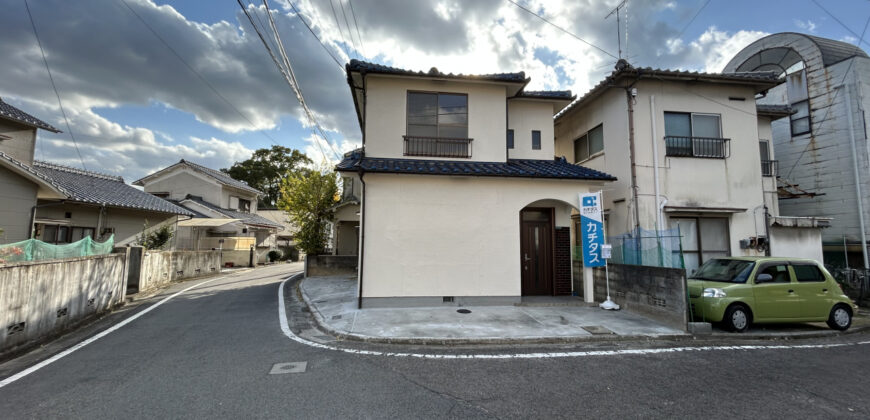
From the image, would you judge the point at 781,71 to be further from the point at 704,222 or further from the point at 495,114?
the point at 495,114

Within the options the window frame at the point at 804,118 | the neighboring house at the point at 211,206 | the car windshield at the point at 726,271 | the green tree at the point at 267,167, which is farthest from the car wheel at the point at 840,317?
the green tree at the point at 267,167

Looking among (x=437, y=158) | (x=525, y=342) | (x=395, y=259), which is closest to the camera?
(x=525, y=342)

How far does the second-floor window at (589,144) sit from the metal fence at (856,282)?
326 inches

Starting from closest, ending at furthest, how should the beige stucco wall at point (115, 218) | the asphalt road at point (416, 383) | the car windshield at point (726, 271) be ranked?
the asphalt road at point (416, 383)
the car windshield at point (726, 271)
the beige stucco wall at point (115, 218)

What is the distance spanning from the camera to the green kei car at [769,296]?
21.9ft

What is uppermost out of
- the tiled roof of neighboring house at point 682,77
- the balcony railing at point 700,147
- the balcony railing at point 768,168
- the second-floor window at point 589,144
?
the tiled roof of neighboring house at point 682,77

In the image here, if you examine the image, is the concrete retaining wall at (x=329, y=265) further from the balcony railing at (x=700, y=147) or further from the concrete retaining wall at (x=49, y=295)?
the balcony railing at (x=700, y=147)

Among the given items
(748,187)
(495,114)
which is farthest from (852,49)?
(495,114)

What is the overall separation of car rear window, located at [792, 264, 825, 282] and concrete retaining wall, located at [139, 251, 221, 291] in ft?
57.4

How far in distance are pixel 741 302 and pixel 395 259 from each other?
23.5 feet

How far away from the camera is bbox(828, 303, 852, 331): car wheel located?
701cm

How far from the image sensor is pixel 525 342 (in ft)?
19.4

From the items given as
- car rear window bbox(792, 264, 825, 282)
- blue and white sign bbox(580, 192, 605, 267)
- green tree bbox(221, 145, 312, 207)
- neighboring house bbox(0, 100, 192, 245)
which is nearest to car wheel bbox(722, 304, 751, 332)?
car rear window bbox(792, 264, 825, 282)

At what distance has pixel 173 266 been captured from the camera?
1452 cm
